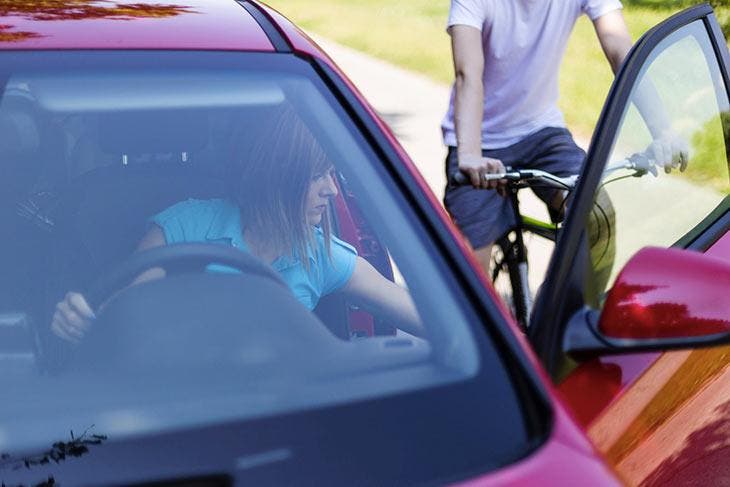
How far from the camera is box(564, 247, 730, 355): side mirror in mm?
2285

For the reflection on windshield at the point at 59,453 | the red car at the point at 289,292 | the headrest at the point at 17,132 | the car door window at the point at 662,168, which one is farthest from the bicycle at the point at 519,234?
the reflection on windshield at the point at 59,453

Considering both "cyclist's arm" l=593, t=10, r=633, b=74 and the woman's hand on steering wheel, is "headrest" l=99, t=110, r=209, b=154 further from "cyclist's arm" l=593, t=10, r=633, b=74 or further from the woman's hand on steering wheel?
"cyclist's arm" l=593, t=10, r=633, b=74

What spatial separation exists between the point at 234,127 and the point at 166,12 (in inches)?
13.7

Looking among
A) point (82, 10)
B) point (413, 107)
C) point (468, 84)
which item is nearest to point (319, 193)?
point (82, 10)

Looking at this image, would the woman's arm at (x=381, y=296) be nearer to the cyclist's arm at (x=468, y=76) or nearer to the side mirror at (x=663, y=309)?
the side mirror at (x=663, y=309)

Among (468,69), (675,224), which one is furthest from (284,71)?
(468,69)

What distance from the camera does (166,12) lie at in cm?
288

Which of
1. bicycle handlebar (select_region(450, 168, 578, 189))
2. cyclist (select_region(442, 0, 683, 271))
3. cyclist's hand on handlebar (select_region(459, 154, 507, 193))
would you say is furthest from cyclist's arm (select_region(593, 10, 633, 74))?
cyclist's hand on handlebar (select_region(459, 154, 507, 193))

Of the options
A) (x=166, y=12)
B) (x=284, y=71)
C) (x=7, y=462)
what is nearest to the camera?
(x=7, y=462)

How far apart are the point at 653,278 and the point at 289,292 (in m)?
0.60

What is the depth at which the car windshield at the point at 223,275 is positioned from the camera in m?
2.04

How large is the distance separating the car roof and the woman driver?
20cm

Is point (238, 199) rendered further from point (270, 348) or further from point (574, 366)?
point (574, 366)

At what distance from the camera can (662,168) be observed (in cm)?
308
